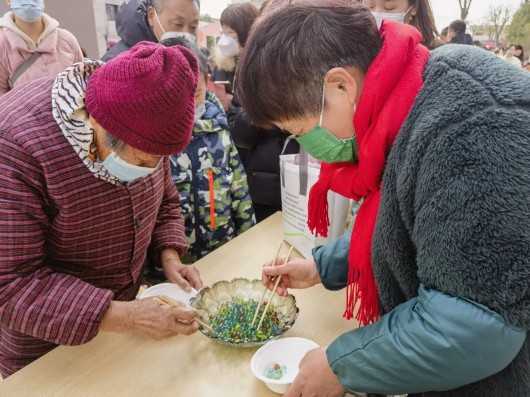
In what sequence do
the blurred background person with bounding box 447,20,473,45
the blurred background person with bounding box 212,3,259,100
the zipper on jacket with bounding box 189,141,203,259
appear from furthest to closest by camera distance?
the blurred background person with bounding box 447,20,473,45, the blurred background person with bounding box 212,3,259,100, the zipper on jacket with bounding box 189,141,203,259

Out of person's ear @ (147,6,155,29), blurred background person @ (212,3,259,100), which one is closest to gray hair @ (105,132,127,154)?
person's ear @ (147,6,155,29)

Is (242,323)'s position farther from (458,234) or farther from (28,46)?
(28,46)

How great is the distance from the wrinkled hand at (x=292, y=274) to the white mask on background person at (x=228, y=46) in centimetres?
186

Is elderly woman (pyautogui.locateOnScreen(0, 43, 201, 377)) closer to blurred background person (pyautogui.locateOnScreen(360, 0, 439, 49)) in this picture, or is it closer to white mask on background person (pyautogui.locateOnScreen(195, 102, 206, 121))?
white mask on background person (pyautogui.locateOnScreen(195, 102, 206, 121))

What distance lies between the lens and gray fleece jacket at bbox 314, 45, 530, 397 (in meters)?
0.63

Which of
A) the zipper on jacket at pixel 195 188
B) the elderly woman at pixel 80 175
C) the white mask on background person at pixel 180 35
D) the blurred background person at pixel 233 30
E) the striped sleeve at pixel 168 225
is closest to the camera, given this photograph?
the elderly woman at pixel 80 175

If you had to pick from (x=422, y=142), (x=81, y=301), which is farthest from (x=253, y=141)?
(x=422, y=142)

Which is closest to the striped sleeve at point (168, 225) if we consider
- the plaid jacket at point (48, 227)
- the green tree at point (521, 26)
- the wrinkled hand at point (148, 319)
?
the plaid jacket at point (48, 227)

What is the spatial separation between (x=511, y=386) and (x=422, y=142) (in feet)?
1.72

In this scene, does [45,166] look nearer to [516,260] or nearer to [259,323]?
[259,323]

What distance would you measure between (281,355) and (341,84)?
76 cm

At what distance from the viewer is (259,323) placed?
49.9 inches

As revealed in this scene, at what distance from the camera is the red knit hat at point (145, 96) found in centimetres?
98

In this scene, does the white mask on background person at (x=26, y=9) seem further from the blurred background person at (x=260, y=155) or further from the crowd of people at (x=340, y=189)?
the crowd of people at (x=340, y=189)
